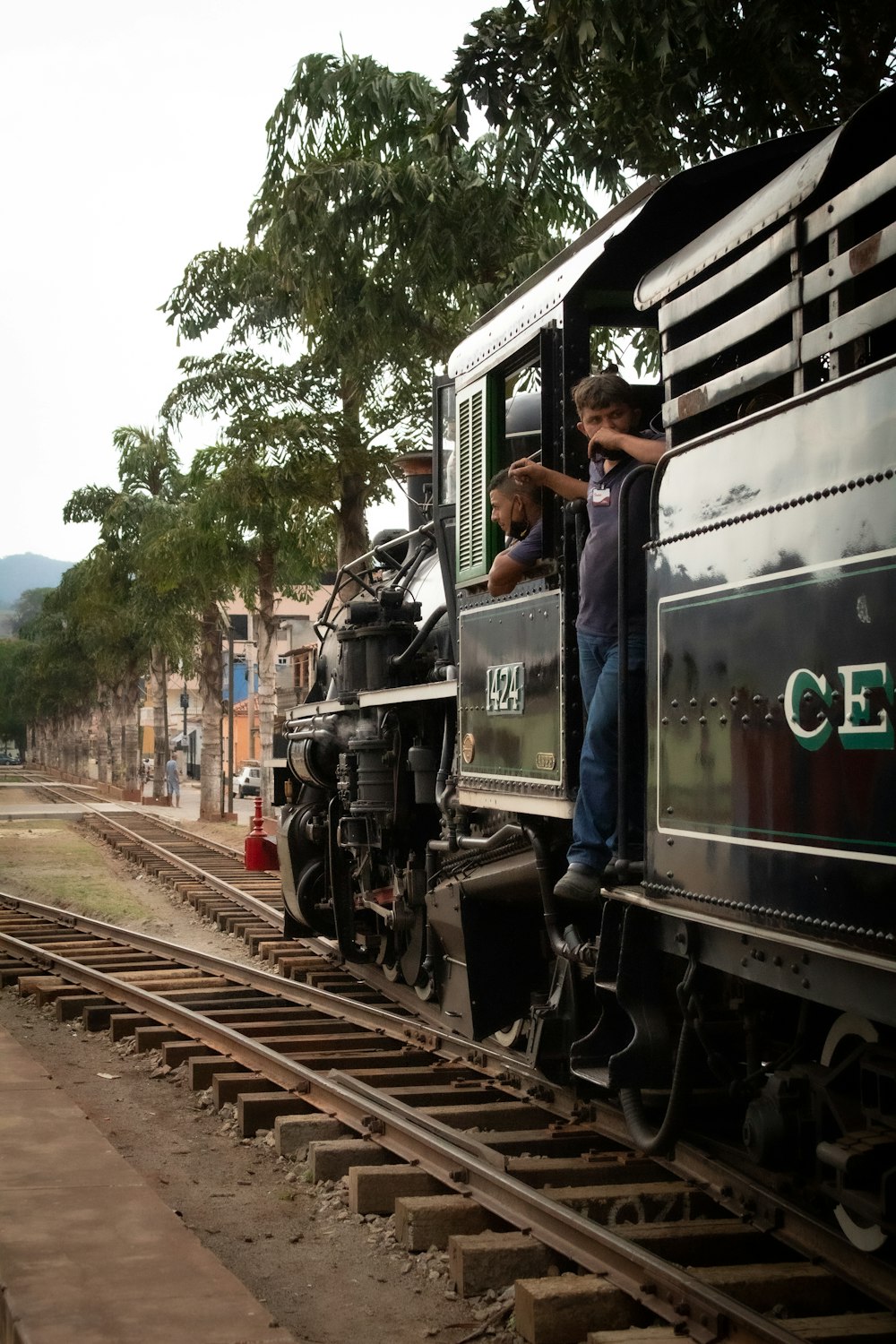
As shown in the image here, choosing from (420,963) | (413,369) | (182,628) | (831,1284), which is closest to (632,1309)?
(831,1284)

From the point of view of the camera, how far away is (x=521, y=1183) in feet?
17.5

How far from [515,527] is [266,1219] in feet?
9.59

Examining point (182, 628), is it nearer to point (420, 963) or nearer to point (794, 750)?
point (420, 963)

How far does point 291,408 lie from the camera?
2044 cm

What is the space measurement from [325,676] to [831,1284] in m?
8.48

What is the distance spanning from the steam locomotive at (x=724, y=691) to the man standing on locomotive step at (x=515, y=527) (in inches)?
3.8

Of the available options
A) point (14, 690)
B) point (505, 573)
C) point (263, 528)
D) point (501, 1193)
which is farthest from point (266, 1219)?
point (14, 690)

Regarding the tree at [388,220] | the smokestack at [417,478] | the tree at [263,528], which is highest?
the tree at [388,220]

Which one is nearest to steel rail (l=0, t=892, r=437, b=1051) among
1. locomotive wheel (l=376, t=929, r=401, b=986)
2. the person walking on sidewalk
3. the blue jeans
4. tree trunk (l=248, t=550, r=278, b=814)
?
locomotive wheel (l=376, t=929, r=401, b=986)

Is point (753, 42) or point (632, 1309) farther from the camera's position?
point (753, 42)

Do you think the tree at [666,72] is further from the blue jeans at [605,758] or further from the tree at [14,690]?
the tree at [14,690]

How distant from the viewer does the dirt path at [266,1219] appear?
4.74 metres

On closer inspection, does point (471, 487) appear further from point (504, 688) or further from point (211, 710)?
point (211, 710)

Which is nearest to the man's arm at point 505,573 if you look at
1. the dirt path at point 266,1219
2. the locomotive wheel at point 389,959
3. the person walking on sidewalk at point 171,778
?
the dirt path at point 266,1219
